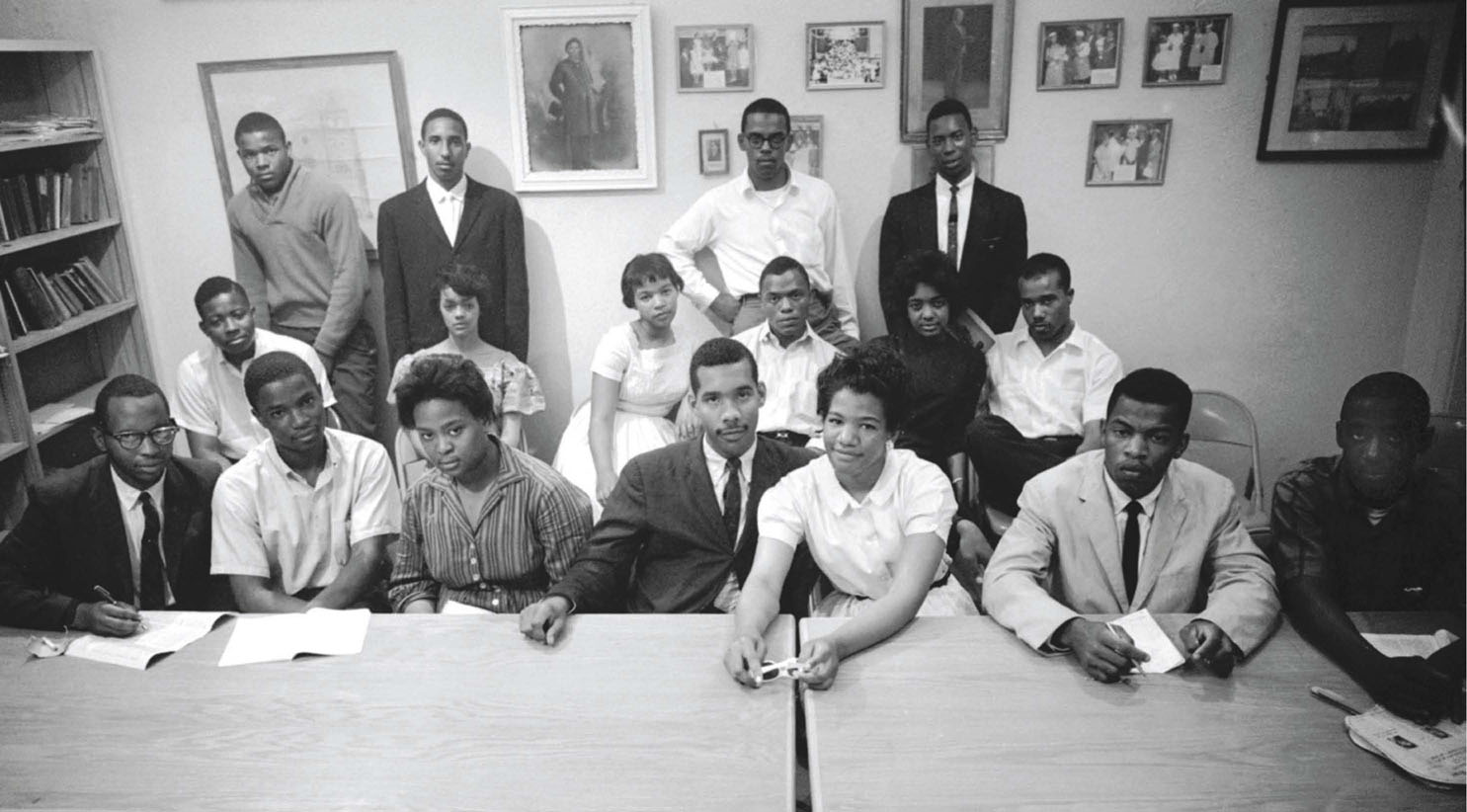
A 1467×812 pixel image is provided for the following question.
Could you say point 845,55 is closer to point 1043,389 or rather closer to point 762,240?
point 762,240

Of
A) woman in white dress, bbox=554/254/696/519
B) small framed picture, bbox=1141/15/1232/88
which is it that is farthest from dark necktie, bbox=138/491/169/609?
small framed picture, bbox=1141/15/1232/88

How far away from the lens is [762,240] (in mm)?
3680

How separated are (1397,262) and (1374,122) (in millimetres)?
583

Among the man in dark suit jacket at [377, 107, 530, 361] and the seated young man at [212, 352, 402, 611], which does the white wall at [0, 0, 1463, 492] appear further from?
the seated young man at [212, 352, 402, 611]

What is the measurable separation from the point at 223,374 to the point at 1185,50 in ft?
12.1

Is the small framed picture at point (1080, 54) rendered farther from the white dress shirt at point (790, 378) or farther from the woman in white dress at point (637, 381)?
the woman in white dress at point (637, 381)

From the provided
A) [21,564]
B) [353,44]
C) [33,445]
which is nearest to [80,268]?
[33,445]

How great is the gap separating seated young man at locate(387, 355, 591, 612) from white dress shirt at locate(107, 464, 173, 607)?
0.55 metres

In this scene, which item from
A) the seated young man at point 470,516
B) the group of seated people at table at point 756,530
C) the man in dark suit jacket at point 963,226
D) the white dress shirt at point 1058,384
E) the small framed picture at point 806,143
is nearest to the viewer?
the group of seated people at table at point 756,530

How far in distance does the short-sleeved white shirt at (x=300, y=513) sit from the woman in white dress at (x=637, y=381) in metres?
0.92

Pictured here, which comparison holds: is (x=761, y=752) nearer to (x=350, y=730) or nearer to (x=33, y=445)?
(x=350, y=730)

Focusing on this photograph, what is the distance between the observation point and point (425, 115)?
3.79m

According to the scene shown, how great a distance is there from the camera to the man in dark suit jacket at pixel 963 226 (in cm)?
351

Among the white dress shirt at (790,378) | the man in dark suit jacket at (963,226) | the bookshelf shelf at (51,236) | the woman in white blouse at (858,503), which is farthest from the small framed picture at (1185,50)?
the bookshelf shelf at (51,236)
